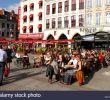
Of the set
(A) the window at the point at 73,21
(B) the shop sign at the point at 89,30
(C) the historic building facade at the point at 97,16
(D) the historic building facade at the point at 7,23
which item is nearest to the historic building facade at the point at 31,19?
(A) the window at the point at 73,21

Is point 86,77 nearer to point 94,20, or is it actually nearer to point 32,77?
point 32,77

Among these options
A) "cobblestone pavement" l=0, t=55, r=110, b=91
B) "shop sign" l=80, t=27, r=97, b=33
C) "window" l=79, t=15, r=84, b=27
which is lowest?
"cobblestone pavement" l=0, t=55, r=110, b=91

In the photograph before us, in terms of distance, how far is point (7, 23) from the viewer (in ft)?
272

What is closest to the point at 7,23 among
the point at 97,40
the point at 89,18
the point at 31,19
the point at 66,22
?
the point at 31,19

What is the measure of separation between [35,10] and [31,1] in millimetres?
2282

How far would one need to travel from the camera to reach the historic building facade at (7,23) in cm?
8017

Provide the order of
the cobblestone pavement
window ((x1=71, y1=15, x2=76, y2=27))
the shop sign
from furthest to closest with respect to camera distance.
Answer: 1. window ((x1=71, y1=15, x2=76, y2=27))
2. the shop sign
3. the cobblestone pavement

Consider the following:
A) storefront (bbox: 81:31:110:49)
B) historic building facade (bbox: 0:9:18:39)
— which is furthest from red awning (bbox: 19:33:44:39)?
historic building facade (bbox: 0:9:18:39)

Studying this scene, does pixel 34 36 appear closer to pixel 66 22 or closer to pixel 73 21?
pixel 66 22

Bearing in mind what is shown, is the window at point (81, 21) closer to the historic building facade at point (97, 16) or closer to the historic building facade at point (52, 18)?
the historic building facade at point (52, 18)

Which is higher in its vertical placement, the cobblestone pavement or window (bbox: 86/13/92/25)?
window (bbox: 86/13/92/25)

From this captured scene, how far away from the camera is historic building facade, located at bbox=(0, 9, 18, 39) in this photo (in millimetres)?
80169

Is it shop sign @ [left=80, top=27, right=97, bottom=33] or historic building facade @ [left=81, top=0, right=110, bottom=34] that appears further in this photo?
shop sign @ [left=80, top=27, right=97, bottom=33]

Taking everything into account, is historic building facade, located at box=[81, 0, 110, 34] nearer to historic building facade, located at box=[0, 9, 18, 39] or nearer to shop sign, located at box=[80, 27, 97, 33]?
shop sign, located at box=[80, 27, 97, 33]
